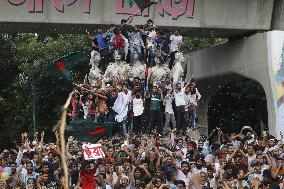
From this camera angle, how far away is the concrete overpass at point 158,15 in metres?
21.1

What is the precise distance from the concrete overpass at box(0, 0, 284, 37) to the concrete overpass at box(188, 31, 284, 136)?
592 millimetres

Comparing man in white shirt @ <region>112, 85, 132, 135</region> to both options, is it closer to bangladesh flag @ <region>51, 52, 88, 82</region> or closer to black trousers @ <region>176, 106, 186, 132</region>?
bangladesh flag @ <region>51, 52, 88, 82</region>

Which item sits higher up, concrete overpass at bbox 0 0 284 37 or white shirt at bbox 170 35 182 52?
concrete overpass at bbox 0 0 284 37

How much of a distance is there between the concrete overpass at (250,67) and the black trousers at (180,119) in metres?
3.68

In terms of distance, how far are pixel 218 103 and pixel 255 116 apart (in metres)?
1.94

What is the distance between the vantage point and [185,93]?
719 inches

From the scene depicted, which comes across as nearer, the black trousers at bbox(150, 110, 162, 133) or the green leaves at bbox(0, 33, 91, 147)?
the black trousers at bbox(150, 110, 162, 133)

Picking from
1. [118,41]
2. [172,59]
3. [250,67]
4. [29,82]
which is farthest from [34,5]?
[29,82]

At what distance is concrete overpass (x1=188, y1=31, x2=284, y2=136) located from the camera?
21.4 m

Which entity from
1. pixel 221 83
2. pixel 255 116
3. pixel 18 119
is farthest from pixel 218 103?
pixel 18 119

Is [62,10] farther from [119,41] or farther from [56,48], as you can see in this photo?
[56,48]

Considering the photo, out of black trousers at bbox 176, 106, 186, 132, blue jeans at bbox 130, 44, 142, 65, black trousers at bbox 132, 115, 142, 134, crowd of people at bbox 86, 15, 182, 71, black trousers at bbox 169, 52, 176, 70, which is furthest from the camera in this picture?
black trousers at bbox 169, 52, 176, 70

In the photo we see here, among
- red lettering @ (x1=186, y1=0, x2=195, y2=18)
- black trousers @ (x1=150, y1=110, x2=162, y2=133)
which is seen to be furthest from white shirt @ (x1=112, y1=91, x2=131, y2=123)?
red lettering @ (x1=186, y1=0, x2=195, y2=18)

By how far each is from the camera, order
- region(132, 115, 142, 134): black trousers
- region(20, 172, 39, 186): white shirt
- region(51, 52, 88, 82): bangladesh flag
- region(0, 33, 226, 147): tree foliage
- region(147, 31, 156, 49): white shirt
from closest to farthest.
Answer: region(20, 172, 39, 186): white shirt < region(51, 52, 88, 82): bangladesh flag < region(132, 115, 142, 134): black trousers < region(147, 31, 156, 49): white shirt < region(0, 33, 226, 147): tree foliage
